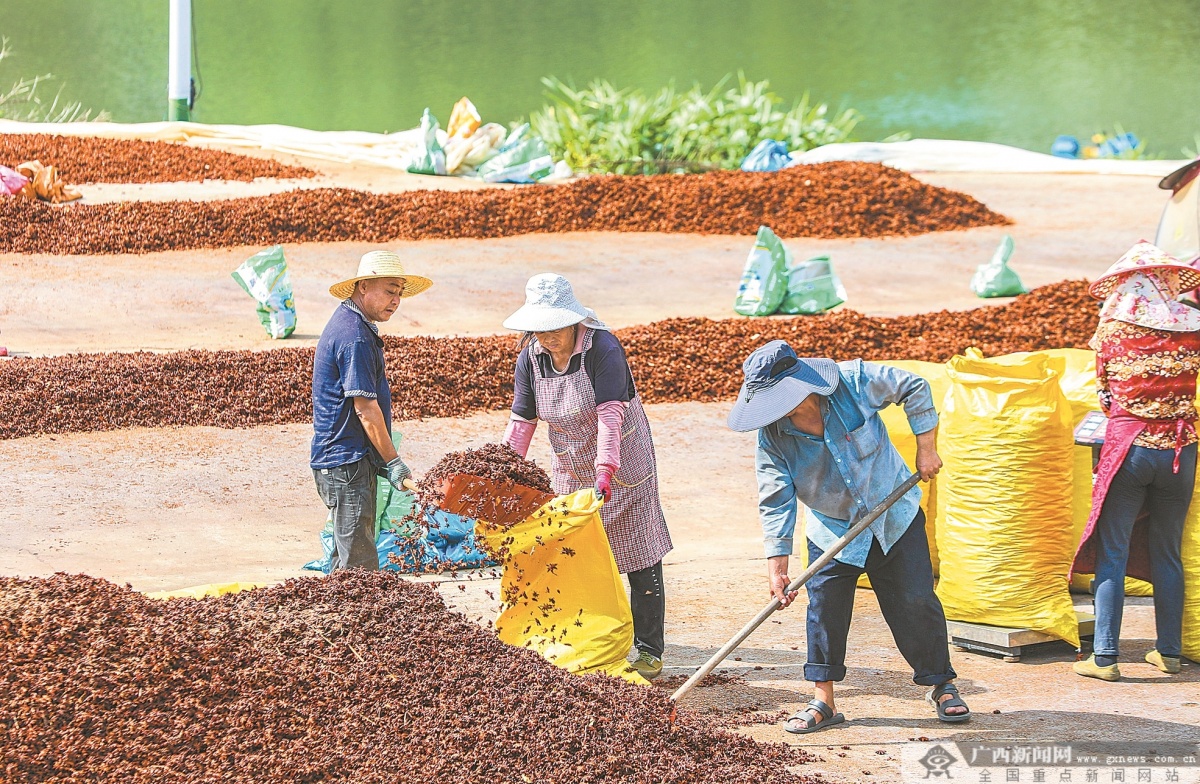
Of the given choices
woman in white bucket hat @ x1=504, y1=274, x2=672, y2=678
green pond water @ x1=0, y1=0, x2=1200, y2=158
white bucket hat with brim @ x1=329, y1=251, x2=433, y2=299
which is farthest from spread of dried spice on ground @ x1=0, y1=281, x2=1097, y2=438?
green pond water @ x1=0, y1=0, x2=1200, y2=158

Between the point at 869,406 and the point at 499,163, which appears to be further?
the point at 499,163

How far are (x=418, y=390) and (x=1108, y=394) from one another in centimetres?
462

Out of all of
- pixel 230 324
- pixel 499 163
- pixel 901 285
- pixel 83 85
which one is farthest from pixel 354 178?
pixel 83 85

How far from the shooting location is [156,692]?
371 centimetres

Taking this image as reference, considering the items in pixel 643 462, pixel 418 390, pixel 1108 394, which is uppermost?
pixel 1108 394

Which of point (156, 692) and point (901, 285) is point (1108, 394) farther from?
point (901, 285)

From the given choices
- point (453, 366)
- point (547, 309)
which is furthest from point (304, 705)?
point (453, 366)

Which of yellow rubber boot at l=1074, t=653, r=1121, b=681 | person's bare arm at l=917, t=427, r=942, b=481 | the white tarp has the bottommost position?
yellow rubber boot at l=1074, t=653, r=1121, b=681

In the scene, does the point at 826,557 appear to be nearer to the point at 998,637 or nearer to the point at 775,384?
the point at 775,384

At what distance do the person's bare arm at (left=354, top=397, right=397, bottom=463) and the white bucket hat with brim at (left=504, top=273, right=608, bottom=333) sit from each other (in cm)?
58

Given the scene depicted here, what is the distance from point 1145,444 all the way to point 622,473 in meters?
1.90

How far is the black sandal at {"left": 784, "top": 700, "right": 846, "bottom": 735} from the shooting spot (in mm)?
4242

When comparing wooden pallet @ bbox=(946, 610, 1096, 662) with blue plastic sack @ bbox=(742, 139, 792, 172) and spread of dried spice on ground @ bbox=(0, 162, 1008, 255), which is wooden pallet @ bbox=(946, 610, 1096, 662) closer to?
spread of dried spice on ground @ bbox=(0, 162, 1008, 255)

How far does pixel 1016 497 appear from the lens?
16.1ft
